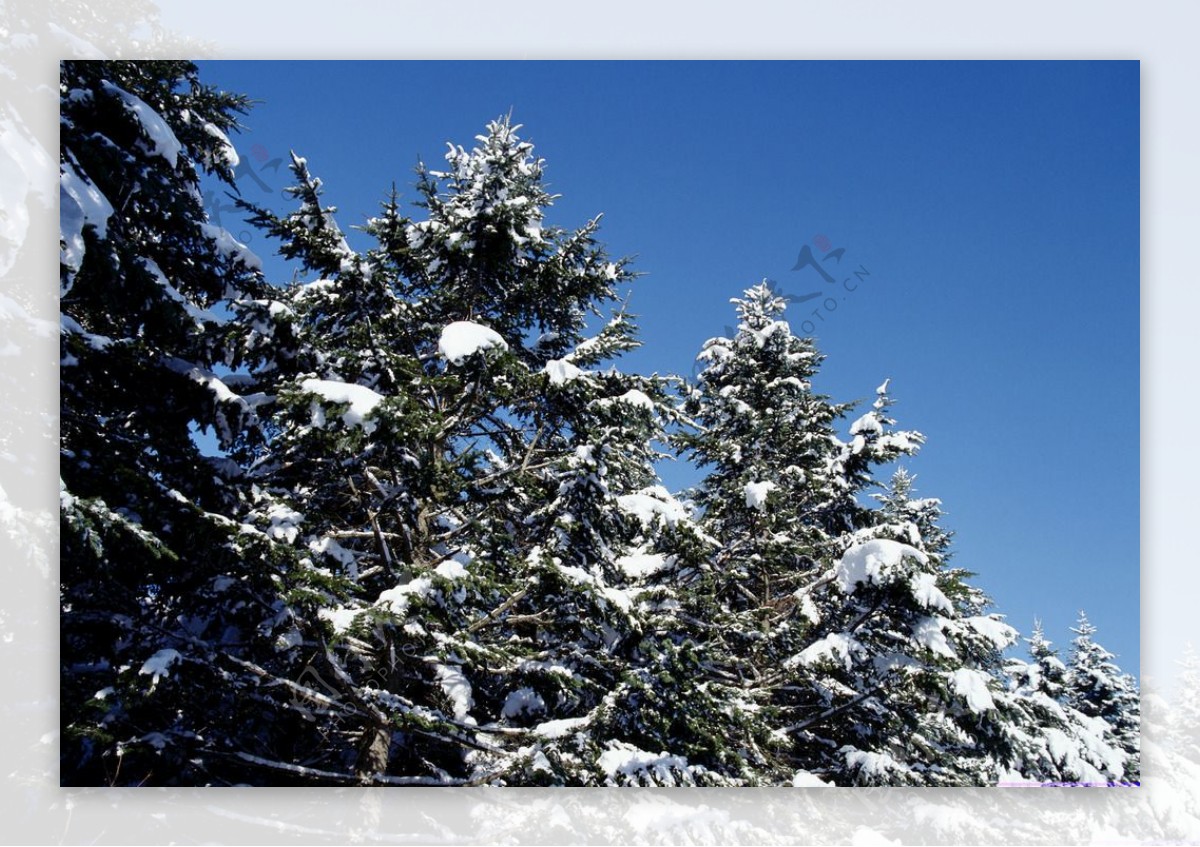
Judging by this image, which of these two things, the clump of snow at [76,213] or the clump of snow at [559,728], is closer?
the clump of snow at [76,213]

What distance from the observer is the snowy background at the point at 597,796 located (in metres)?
4.37

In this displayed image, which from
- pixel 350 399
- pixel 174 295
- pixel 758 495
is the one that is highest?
pixel 174 295

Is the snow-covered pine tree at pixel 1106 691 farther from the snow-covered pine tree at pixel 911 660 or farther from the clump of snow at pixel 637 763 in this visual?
the clump of snow at pixel 637 763

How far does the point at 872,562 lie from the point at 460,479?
127 inches

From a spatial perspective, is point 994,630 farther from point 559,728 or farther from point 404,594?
point 404,594

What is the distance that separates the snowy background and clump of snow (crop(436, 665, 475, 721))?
701mm

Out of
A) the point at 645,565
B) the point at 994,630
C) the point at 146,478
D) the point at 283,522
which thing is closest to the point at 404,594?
the point at 283,522

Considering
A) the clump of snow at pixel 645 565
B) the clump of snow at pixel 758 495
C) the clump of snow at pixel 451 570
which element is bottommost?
the clump of snow at pixel 645 565

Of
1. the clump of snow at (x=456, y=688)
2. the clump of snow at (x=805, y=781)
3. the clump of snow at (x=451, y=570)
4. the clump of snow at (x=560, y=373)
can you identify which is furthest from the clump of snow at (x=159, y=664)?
the clump of snow at (x=805, y=781)

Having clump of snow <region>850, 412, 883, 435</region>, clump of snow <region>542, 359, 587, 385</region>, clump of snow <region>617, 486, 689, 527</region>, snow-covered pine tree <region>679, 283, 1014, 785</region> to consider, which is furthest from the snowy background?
clump of snow <region>850, 412, 883, 435</region>

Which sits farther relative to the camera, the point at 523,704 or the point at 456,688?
the point at 523,704

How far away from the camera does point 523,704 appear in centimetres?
598

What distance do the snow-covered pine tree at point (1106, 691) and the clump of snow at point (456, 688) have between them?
430 centimetres

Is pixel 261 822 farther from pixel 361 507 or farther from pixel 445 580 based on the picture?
pixel 361 507
